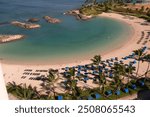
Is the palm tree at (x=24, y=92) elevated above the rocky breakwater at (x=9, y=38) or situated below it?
above

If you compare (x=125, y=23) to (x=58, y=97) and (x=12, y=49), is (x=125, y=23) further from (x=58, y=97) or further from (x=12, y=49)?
(x=58, y=97)

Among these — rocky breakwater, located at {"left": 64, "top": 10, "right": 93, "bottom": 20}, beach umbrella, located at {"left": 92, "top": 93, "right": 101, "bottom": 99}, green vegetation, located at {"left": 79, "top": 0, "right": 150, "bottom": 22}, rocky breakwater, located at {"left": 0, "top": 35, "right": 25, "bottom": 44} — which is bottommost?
rocky breakwater, located at {"left": 0, "top": 35, "right": 25, "bottom": 44}

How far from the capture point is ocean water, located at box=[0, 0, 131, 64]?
235 feet

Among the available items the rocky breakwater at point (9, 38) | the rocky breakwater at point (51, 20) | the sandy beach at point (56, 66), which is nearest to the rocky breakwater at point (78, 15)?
the rocky breakwater at point (51, 20)

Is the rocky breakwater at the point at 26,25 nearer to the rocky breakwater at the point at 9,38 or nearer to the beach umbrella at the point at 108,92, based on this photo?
the rocky breakwater at the point at 9,38

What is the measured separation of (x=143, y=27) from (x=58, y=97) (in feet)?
207

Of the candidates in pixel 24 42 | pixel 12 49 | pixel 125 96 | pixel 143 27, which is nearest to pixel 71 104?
pixel 125 96

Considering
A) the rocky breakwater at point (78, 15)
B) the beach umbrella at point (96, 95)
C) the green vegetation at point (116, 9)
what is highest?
the green vegetation at point (116, 9)

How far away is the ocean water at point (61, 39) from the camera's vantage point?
7169 centimetres

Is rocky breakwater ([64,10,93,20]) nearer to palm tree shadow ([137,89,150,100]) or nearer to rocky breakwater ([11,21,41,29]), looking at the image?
rocky breakwater ([11,21,41,29])

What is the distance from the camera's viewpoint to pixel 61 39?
86.7 m

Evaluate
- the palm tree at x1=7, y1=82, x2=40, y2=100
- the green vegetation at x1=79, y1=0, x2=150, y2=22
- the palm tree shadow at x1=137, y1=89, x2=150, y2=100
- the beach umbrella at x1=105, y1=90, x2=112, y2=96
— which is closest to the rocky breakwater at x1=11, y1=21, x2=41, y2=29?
the green vegetation at x1=79, y1=0, x2=150, y2=22

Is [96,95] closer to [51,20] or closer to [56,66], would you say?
[56,66]

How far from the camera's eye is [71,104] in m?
15.5
